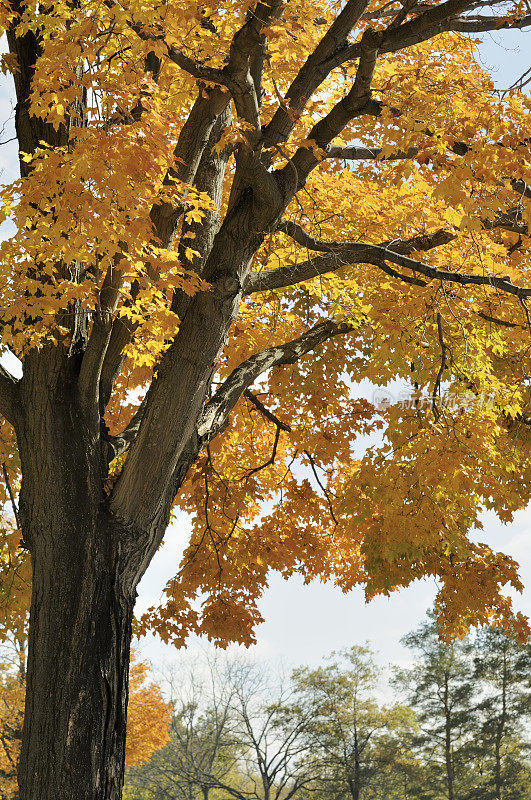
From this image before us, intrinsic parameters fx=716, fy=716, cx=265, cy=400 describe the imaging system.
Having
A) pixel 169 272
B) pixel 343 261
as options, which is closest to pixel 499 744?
pixel 343 261

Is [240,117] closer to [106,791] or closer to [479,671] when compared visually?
[106,791]

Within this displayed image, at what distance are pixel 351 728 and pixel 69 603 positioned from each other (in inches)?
968

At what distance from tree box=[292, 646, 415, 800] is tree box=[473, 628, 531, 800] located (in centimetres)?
283

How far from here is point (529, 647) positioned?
2645cm

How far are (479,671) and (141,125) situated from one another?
2736cm

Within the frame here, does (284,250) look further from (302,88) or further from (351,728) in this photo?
(351,728)

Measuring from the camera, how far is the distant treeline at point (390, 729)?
85.2ft

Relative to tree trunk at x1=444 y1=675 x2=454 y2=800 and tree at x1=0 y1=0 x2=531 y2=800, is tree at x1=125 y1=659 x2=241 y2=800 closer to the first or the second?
tree trunk at x1=444 y1=675 x2=454 y2=800

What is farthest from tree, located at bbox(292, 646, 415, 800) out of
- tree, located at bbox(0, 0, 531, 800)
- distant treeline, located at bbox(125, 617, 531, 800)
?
tree, located at bbox(0, 0, 531, 800)

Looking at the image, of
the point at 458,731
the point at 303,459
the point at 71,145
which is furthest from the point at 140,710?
the point at 71,145

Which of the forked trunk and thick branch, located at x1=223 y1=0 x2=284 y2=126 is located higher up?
thick branch, located at x1=223 y1=0 x2=284 y2=126

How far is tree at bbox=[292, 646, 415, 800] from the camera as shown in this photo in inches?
1031

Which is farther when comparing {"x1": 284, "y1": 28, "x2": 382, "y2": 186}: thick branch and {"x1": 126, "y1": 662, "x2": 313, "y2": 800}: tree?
{"x1": 126, "y1": 662, "x2": 313, "y2": 800}: tree

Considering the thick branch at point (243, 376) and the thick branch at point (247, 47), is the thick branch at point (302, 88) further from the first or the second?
the thick branch at point (243, 376)
